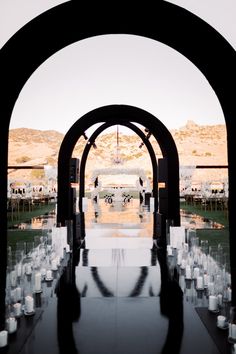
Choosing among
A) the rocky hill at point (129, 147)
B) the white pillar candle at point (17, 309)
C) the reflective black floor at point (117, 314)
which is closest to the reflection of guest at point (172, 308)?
the reflective black floor at point (117, 314)

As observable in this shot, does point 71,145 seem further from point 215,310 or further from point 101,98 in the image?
point 215,310

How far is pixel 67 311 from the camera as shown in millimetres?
2941

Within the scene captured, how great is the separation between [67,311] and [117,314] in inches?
18.9

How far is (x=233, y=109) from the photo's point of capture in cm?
254

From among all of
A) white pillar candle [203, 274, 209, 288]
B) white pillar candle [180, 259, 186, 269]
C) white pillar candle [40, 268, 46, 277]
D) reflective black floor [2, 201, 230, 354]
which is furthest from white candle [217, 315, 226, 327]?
white pillar candle [40, 268, 46, 277]

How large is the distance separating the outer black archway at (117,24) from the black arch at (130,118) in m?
3.04

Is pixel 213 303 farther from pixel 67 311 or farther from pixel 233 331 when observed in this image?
pixel 67 311

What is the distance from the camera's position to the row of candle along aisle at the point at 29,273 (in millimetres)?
2723

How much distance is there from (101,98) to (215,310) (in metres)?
6.64

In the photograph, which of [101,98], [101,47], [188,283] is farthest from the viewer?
[101,47]

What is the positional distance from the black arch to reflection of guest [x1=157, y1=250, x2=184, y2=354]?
5.43ft

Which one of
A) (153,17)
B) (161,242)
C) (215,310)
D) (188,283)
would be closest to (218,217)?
(161,242)

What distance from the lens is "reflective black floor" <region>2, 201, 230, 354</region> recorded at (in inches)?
90.7

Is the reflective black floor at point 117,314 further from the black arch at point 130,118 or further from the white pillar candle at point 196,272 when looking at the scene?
the black arch at point 130,118
